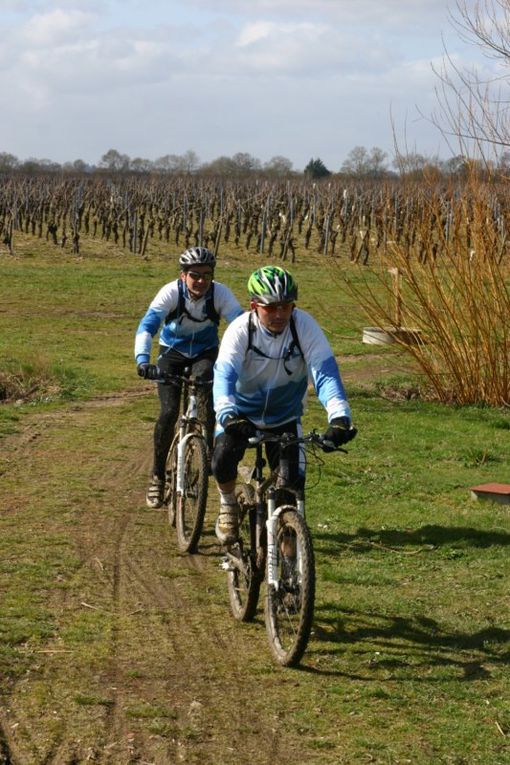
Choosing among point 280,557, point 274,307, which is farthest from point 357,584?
point 274,307

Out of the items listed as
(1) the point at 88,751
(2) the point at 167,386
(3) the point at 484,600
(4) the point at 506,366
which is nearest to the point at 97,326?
(4) the point at 506,366

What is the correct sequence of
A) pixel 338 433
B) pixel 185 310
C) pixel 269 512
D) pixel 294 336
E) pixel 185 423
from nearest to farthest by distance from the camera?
pixel 338 433
pixel 269 512
pixel 294 336
pixel 185 423
pixel 185 310

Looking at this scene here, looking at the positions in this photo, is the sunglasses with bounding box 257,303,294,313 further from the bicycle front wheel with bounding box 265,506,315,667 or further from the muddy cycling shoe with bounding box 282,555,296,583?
the muddy cycling shoe with bounding box 282,555,296,583

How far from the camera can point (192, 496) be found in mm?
8828

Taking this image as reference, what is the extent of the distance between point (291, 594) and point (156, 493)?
375 cm

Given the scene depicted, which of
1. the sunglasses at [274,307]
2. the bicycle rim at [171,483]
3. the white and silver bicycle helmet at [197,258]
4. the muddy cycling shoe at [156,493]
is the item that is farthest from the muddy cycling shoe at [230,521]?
the muddy cycling shoe at [156,493]

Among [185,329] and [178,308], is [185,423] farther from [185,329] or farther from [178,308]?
[178,308]

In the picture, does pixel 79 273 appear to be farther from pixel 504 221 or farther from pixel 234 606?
pixel 234 606

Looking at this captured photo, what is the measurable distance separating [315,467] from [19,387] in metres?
6.38

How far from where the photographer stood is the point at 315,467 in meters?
12.2

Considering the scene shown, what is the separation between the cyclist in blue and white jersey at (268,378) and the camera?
6.52 m

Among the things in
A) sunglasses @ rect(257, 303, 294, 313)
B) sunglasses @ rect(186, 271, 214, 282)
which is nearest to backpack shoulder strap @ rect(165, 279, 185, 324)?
sunglasses @ rect(186, 271, 214, 282)

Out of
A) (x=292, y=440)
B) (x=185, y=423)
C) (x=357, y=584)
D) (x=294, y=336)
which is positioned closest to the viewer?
(x=292, y=440)

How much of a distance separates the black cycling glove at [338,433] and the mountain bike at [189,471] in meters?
2.35
